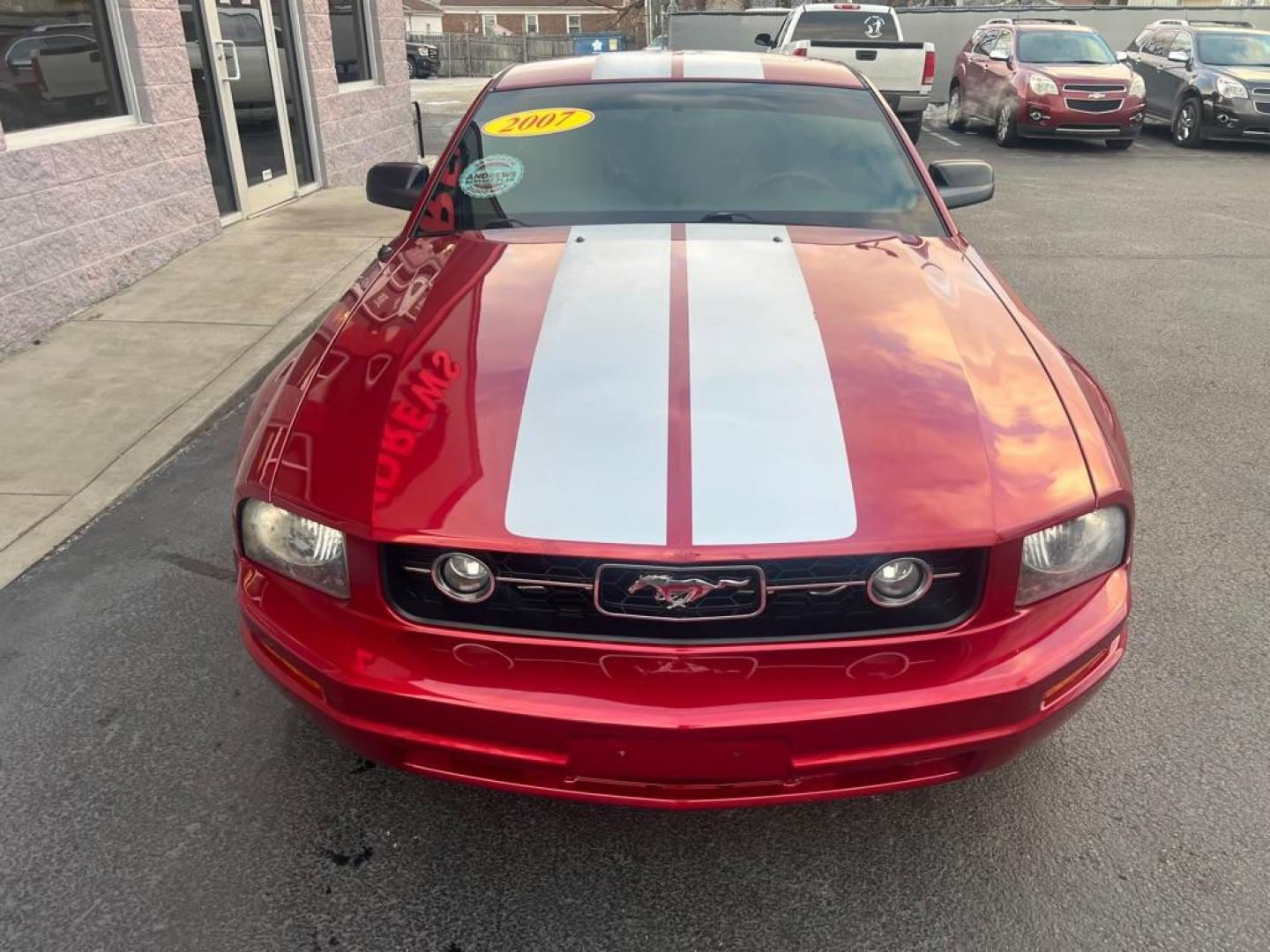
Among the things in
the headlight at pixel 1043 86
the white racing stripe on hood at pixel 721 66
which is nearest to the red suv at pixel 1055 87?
the headlight at pixel 1043 86

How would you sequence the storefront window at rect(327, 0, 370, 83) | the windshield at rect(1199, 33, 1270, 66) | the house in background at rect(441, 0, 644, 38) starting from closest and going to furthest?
the storefront window at rect(327, 0, 370, 83) < the windshield at rect(1199, 33, 1270, 66) < the house in background at rect(441, 0, 644, 38)

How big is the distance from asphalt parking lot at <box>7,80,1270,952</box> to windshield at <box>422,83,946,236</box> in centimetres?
151

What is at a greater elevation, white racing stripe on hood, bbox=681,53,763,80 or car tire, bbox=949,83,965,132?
white racing stripe on hood, bbox=681,53,763,80

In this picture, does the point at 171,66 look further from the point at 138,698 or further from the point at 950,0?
the point at 950,0

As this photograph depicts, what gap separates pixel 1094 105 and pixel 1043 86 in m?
0.71

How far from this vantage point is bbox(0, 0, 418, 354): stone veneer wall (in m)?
5.52

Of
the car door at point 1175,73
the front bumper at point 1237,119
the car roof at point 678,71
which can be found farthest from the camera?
the car door at point 1175,73

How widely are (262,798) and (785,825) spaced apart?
49.0 inches

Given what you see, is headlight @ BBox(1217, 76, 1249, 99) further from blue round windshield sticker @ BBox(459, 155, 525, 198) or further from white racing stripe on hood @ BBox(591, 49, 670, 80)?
blue round windshield sticker @ BBox(459, 155, 525, 198)

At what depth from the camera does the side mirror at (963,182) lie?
3.72 meters

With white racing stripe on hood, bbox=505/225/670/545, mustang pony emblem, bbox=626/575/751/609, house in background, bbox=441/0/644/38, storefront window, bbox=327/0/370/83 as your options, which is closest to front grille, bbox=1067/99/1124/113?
storefront window, bbox=327/0/370/83

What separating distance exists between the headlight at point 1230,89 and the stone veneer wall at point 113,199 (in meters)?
12.8

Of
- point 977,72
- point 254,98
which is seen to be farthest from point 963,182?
point 977,72

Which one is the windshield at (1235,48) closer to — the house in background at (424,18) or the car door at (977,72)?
the car door at (977,72)
